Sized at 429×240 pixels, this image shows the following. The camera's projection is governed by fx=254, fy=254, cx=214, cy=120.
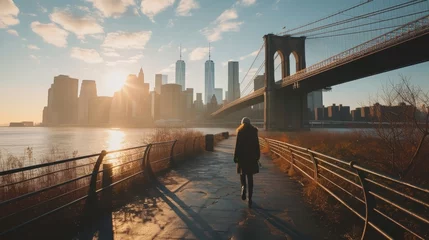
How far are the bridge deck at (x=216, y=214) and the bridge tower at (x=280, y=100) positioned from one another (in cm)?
4644

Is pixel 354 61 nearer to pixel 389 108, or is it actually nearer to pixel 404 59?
pixel 404 59

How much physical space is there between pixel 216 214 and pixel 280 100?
52969 mm

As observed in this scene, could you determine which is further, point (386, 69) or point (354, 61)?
point (386, 69)

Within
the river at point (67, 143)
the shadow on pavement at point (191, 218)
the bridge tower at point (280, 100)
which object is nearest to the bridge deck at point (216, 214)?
the shadow on pavement at point (191, 218)

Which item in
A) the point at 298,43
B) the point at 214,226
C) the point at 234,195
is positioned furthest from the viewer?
the point at 298,43

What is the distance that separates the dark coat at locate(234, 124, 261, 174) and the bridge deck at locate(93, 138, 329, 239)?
84 centimetres

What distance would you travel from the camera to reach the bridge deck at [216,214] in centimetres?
→ 412

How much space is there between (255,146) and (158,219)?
258 centimetres

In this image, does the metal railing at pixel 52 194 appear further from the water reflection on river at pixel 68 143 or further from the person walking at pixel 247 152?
the water reflection on river at pixel 68 143

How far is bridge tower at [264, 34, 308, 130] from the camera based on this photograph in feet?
174

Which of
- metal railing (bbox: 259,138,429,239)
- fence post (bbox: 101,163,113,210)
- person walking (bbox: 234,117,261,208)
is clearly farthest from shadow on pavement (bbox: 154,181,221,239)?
metal railing (bbox: 259,138,429,239)

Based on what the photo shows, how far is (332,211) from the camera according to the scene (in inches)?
195

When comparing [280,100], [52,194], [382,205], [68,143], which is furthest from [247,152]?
[280,100]

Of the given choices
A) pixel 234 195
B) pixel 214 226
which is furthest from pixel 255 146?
pixel 214 226
